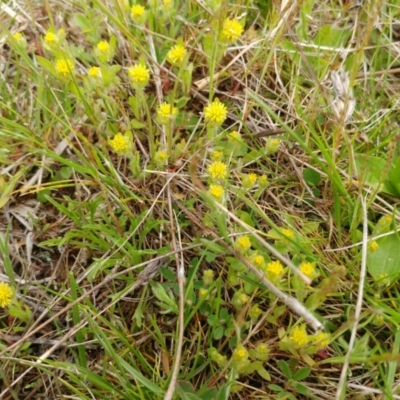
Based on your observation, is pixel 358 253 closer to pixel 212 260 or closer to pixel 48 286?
pixel 212 260

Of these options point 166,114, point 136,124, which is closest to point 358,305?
point 166,114

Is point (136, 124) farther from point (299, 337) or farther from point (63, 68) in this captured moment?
point (299, 337)

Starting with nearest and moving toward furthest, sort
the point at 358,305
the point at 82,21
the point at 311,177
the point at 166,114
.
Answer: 1. the point at 358,305
2. the point at 166,114
3. the point at 311,177
4. the point at 82,21

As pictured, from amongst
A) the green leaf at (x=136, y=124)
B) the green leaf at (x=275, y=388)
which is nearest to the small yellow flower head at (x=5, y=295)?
the green leaf at (x=136, y=124)

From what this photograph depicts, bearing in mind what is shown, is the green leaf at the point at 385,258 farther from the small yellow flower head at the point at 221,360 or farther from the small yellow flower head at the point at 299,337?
the small yellow flower head at the point at 221,360

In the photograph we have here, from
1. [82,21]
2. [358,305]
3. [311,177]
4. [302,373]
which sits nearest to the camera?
[358,305]

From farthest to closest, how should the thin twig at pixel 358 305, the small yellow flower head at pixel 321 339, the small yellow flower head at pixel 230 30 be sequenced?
the small yellow flower head at pixel 230 30 → the small yellow flower head at pixel 321 339 → the thin twig at pixel 358 305

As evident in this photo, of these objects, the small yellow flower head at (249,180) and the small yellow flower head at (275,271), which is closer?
the small yellow flower head at (275,271)
